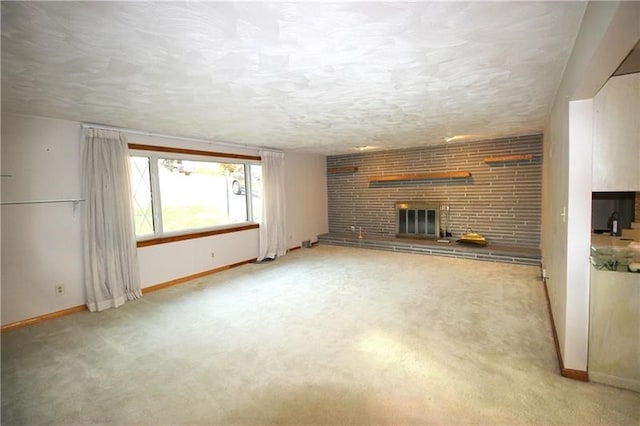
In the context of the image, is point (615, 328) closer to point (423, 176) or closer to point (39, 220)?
point (423, 176)

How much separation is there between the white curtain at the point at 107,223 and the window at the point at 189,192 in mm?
323

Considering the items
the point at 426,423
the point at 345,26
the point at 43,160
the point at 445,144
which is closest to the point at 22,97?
the point at 43,160

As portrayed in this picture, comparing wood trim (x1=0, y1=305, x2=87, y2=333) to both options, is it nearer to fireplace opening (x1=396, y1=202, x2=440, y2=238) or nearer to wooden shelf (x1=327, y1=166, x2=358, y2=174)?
wooden shelf (x1=327, y1=166, x2=358, y2=174)

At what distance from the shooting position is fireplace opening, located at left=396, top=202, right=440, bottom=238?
19.7 ft

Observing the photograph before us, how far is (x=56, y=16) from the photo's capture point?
1.34 metres

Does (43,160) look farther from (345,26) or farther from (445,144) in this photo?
(445,144)

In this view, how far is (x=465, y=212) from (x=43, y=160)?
6356mm

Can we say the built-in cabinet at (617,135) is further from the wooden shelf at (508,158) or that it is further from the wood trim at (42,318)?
the wood trim at (42,318)

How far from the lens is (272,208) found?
566 cm

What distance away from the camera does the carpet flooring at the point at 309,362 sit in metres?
1.75

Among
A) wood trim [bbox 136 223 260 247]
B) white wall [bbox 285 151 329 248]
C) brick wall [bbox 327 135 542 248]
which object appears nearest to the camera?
wood trim [bbox 136 223 260 247]

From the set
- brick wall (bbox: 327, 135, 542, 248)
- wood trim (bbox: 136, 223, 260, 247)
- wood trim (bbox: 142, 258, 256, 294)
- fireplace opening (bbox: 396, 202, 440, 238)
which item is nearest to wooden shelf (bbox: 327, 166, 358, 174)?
brick wall (bbox: 327, 135, 542, 248)

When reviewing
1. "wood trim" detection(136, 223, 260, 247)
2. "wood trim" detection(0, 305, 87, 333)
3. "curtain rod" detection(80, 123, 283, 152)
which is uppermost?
"curtain rod" detection(80, 123, 283, 152)

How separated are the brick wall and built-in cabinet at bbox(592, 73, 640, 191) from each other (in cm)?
363
